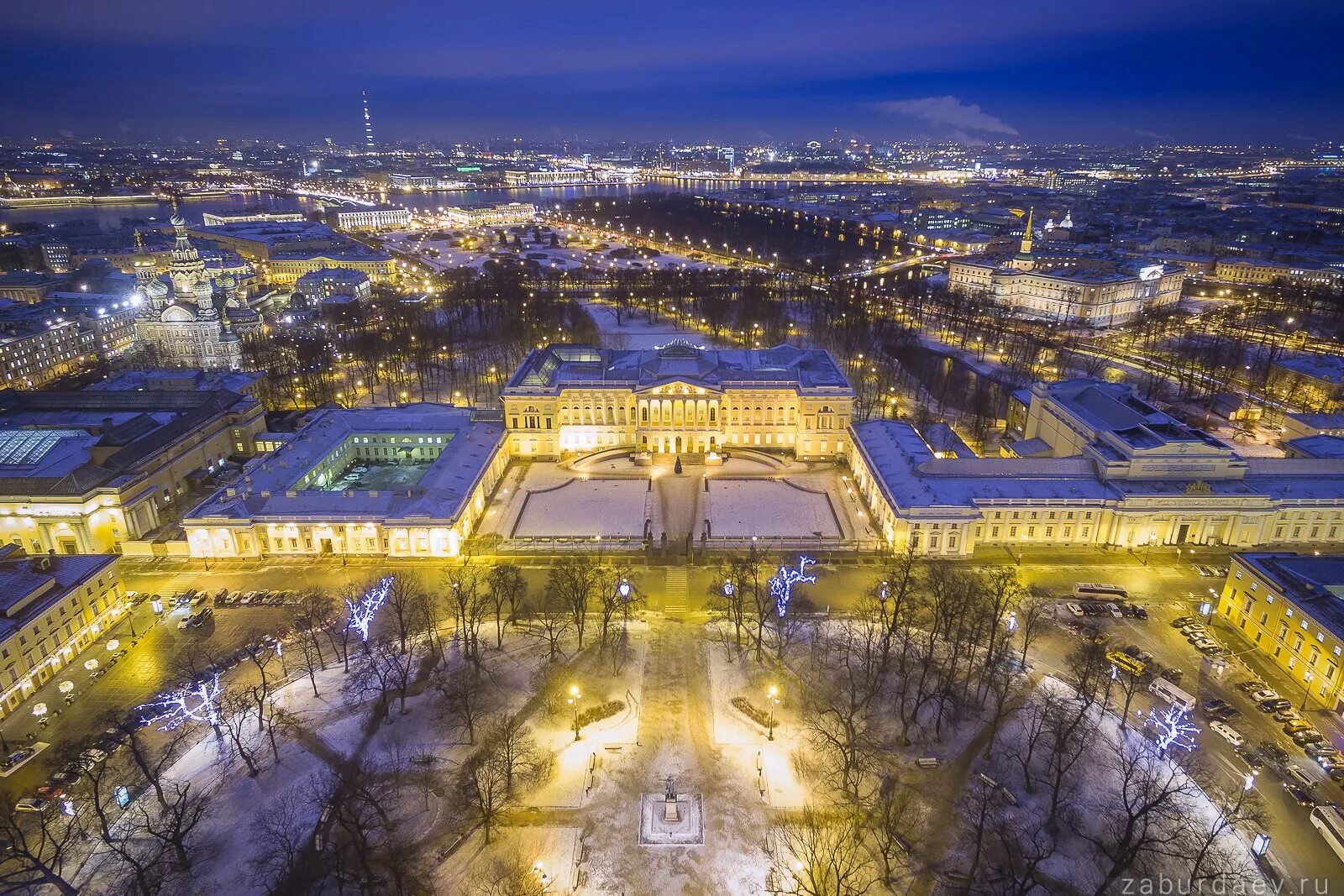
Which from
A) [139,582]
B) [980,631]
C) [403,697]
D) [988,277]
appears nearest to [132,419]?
[139,582]

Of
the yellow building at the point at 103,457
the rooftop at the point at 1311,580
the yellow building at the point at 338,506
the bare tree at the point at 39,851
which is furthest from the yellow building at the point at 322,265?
the rooftop at the point at 1311,580

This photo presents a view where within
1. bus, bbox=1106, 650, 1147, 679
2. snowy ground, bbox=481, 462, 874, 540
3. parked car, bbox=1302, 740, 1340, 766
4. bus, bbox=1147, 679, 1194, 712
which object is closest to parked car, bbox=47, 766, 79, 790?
snowy ground, bbox=481, 462, 874, 540

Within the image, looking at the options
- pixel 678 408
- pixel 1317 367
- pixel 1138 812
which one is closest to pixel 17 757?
pixel 1138 812

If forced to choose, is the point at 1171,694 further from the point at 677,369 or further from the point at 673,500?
the point at 677,369

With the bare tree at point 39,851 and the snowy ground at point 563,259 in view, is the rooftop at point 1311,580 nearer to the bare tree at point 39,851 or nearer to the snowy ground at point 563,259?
the bare tree at point 39,851

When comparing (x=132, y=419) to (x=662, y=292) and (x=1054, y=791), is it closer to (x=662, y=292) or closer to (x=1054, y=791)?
(x=1054, y=791)

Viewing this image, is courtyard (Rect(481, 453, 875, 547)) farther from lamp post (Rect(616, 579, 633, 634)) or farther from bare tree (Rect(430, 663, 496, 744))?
bare tree (Rect(430, 663, 496, 744))
